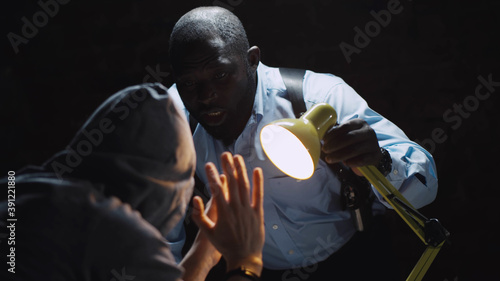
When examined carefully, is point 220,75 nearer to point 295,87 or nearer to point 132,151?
point 295,87

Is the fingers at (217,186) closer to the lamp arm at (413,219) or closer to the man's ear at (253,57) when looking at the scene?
the lamp arm at (413,219)

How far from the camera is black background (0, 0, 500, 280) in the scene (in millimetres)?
2547

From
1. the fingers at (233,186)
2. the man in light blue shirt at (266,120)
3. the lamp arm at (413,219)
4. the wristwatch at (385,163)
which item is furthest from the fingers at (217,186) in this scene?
the man in light blue shirt at (266,120)

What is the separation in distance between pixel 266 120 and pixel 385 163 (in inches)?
25.7

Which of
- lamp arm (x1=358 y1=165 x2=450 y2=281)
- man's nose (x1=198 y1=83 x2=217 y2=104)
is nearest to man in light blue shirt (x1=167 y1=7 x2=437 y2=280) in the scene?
man's nose (x1=198 y1=83 x2=217 y2=104)

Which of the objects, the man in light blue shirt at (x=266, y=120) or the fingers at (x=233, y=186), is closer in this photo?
the fingers at (x=233, y=186)

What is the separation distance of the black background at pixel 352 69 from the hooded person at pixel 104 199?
1.76 m

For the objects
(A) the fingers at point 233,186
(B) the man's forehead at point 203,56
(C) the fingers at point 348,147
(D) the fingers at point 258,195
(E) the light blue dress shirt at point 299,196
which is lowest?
(E) the light blue dress shirt at point 299,196

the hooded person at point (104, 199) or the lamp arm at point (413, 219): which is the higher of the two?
the hooded person at point (104, 199)

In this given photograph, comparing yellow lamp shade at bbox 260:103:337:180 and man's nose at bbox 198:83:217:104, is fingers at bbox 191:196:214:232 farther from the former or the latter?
man's nose at bbox 198:83:217:104

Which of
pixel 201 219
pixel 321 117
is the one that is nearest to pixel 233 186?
pixel 201 219

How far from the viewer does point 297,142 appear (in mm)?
1218

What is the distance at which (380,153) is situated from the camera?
137 cm

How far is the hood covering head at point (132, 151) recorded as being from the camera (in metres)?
0.95
